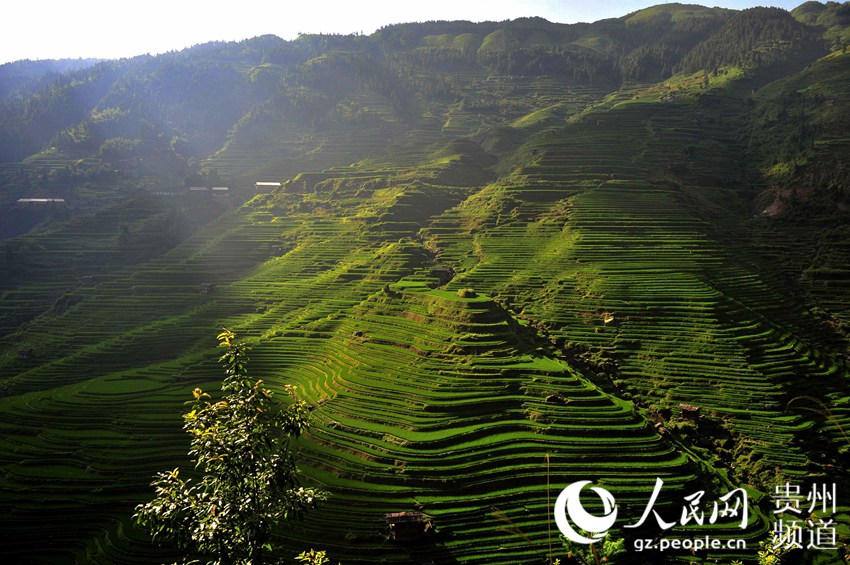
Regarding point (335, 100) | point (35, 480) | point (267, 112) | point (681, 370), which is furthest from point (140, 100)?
point (681, 370)

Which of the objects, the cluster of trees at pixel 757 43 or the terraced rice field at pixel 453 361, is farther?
the cluster of trees at pixel 757 43

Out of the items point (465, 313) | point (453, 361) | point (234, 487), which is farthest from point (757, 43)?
point (234, 487)

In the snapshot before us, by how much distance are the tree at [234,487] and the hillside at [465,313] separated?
16.3 feet

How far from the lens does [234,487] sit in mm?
9766

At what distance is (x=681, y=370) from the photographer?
43.5 m

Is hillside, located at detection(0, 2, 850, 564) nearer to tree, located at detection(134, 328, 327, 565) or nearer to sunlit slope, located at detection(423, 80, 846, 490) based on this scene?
sunlit slope, located at detection(423, 80, 846, 490)

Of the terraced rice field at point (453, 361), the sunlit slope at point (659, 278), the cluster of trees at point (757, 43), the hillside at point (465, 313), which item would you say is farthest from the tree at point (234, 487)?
the cluster of trees at point (757, 43)

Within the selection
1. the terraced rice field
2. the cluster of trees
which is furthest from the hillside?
the cluster of trees

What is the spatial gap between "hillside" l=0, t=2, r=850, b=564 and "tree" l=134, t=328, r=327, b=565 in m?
4.97

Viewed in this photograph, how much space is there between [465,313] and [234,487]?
37.2 metres

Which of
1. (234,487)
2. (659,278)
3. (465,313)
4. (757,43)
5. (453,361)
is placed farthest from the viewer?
(757,43)

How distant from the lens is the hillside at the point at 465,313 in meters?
31.2

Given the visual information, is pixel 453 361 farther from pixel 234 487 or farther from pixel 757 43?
pixel 757 43

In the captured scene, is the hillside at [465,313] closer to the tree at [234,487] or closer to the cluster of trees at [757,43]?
the tree at [234,487]
